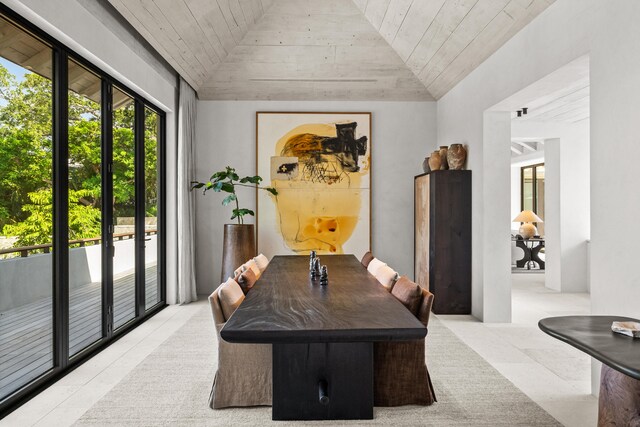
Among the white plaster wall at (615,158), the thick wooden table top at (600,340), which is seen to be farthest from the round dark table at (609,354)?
the white plaster wall at (615,158)

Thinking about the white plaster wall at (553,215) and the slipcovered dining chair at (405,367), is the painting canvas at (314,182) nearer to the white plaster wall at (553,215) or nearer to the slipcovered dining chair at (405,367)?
the white plaster wall at (553,215)

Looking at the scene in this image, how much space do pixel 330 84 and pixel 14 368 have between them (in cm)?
479

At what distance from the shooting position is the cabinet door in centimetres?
550

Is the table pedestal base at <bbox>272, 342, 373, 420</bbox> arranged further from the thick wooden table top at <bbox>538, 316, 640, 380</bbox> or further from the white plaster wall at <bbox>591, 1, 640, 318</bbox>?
the white plaster wall at <bbox>591, 1, 640, 318</bbox>

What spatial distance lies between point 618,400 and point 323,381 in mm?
1366

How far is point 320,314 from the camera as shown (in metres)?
2.23

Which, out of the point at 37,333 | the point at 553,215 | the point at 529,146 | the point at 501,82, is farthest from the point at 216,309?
the point at 529,146

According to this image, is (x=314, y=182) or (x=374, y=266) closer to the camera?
(x=374, y=266)

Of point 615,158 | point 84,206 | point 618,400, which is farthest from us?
point 84,206

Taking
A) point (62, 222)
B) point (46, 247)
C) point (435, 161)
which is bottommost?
point (46, 247)

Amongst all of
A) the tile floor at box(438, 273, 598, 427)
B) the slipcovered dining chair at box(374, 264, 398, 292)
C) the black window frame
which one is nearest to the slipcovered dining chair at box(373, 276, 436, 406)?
the slipcovered dining chair at box(374, 264, 398, 292)

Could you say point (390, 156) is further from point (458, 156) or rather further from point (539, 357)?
point (539, 357)

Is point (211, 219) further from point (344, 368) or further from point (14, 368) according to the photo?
point (344, 368)

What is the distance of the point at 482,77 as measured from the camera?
4746 millimetres
